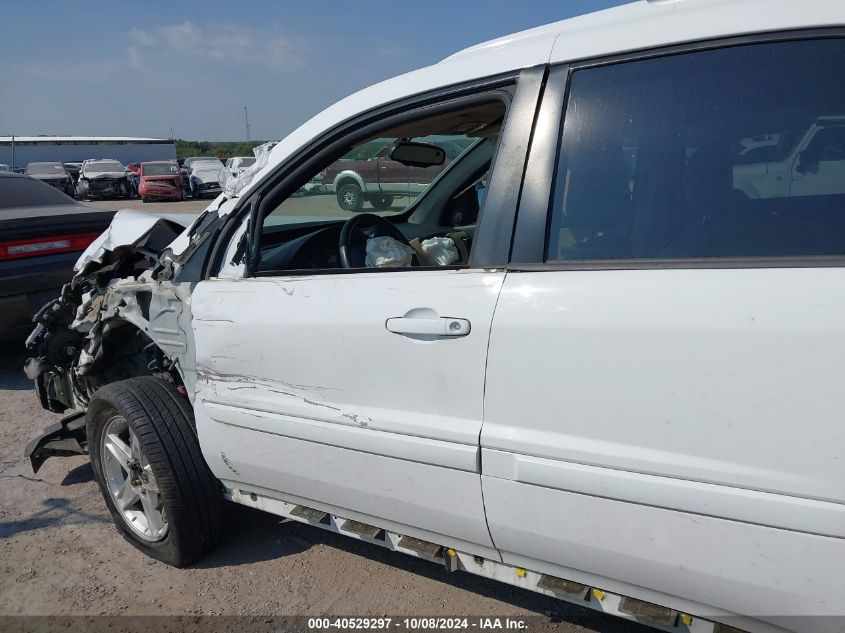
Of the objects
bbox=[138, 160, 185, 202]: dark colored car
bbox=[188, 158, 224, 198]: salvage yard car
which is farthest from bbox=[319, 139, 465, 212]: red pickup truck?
bbox=[138, 160, 185, 202]: dark colored car

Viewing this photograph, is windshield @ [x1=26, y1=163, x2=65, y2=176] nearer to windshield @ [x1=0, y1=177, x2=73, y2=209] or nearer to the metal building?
the metal building

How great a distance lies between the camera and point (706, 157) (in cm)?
174

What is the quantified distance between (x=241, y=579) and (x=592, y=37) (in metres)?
2.39

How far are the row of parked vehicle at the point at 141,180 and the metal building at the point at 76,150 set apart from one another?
12314 millimetres

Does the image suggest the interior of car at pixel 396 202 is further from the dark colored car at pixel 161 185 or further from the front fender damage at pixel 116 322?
the dark colored car at pixel 161 185

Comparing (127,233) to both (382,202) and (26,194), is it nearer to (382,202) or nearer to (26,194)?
(382,202)

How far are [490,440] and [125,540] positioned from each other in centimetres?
212

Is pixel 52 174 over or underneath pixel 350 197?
over

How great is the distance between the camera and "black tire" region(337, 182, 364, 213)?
3.18m

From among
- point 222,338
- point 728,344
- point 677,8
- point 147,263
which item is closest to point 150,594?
point 222,338

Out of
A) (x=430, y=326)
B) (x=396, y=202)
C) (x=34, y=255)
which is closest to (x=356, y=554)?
(x=430, y=326)

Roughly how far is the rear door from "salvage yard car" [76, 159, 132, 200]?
32.4m

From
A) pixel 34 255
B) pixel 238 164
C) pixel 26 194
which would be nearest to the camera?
pixel 238 164

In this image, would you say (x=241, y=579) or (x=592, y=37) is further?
(x=241, y=579)
